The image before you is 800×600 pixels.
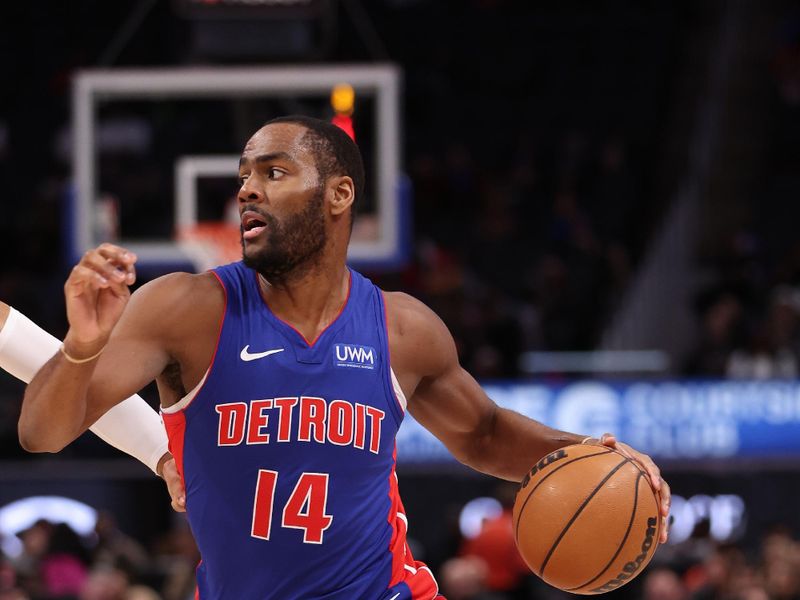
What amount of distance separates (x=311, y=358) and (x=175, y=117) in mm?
7374

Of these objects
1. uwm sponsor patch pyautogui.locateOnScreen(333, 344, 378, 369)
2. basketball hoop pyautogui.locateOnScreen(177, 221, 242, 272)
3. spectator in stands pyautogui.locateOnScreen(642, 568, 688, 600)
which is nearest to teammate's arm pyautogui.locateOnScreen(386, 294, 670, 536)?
uwm sponsor patch pyautogui.locateOnScreen(333, 344, 378, 369)

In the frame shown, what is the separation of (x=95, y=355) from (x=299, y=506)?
815 millimetres

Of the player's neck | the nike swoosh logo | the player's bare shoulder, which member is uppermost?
the player's neck

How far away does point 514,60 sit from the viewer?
62.7 feet

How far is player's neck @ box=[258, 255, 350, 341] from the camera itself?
4.22 m

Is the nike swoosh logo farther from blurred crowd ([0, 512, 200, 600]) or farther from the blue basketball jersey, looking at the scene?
blurred crowd ([0, 512, 200, 600])

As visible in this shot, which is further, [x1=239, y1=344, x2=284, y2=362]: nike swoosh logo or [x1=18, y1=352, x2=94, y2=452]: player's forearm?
[x1=239, y1=344, x2=284, y2=362]: nike swoosh logo

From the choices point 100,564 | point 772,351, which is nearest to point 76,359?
point 100,564

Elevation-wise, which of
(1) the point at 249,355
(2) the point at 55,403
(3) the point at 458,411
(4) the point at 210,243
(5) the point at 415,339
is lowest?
(4) the point at 210,243

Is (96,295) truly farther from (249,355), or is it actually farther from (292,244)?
(292,244)

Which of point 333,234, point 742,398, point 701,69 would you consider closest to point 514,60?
point 701,69

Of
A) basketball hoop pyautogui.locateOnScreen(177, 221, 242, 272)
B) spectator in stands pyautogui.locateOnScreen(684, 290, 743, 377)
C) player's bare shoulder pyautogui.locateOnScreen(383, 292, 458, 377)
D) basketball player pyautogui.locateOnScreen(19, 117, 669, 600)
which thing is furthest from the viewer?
spectator in stands pyautogui.locateOnScreen(684, 290, 743, 377)

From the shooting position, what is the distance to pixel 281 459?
4035 millimetres

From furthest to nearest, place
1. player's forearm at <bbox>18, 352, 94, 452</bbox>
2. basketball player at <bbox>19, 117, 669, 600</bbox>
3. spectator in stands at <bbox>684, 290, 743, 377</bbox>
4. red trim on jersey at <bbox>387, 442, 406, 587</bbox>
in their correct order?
spectator in stands at <bbox>684, 290, 743, 377</bbox>, red trim on jersey at <bbox>387, 442, 406, 587</bbox>, basketball player at <bbox>19, 117, 669, 600</bbox>, player's forearm at <bbox>18, 352, 94, 452</bbox>
